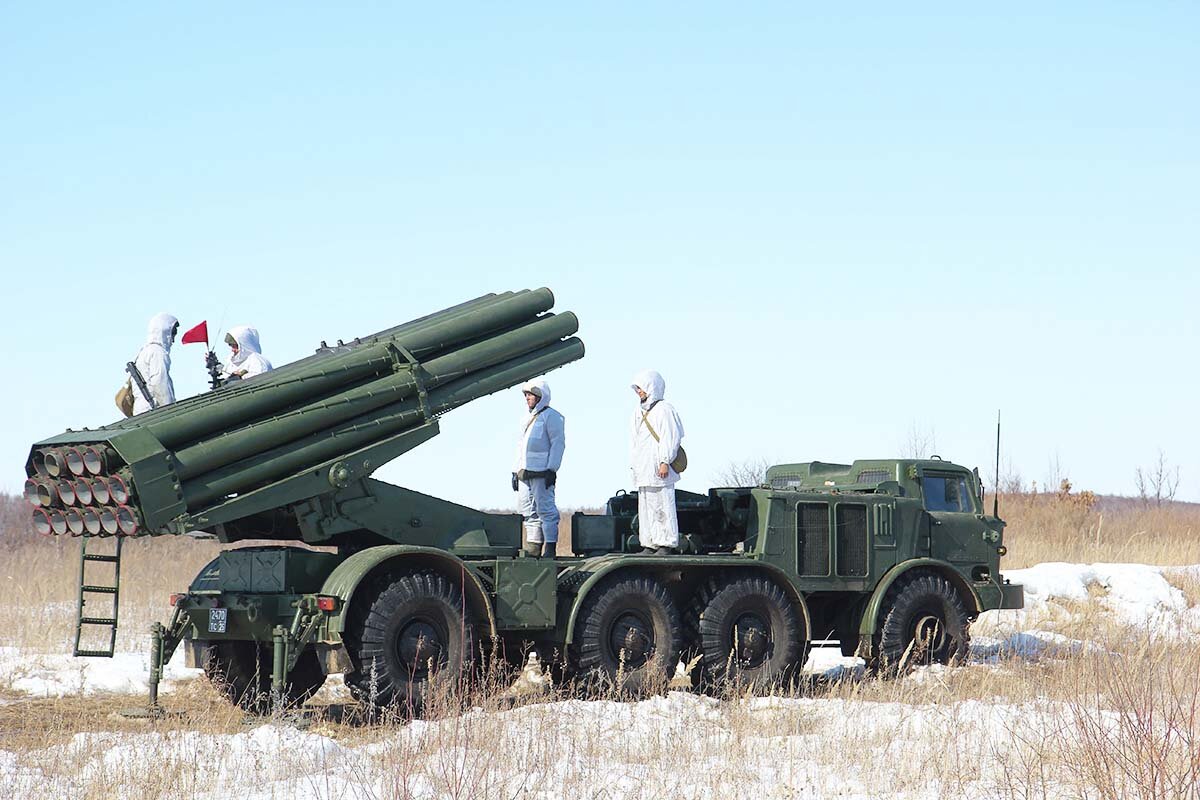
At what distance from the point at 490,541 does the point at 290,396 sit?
97.5 inches

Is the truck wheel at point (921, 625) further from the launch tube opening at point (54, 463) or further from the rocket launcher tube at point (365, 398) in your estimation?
the launch tube opening at point (54, 463)

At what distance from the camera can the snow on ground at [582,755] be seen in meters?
8.52

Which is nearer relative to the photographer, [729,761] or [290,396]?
[729,761]

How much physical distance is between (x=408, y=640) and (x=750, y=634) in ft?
12.1

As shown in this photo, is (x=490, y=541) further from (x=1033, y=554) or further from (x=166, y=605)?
(x=1033, y=554)

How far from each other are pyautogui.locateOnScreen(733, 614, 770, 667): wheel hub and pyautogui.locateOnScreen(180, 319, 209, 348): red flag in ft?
18.6

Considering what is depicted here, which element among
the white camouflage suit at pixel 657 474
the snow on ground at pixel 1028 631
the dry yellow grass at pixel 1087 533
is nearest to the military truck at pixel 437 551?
the white camouflage suit at pixel 657 474

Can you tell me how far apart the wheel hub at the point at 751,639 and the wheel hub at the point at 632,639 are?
0.95 meters

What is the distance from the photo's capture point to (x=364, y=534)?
1326 cm

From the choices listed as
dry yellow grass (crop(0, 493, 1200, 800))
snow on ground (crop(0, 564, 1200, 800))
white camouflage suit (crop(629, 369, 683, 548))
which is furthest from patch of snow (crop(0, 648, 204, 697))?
white camouflage suit (crop(629, 369, 683, 548))

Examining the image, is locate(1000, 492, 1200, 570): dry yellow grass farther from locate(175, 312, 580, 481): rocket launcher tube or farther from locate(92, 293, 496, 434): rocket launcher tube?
locate(92, 293, 496, 434): rocket launcher tube

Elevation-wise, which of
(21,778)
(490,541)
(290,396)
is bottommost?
(21,778)

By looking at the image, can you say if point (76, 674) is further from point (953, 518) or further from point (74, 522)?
point (953, 518)

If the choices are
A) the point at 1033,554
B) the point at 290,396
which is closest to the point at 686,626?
the point at 290,396
